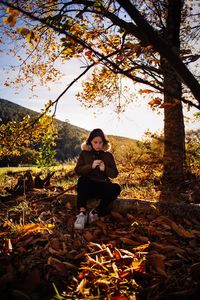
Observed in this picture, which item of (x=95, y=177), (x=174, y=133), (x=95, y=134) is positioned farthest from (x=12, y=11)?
(x=174, y=133)

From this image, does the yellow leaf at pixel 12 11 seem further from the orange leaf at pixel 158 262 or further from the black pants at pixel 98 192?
the black pants at pixel 98 192

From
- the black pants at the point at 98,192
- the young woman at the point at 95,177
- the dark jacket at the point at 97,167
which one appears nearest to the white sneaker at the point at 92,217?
the young woman at the point at 95,177

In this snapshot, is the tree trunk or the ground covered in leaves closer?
the ground covered in leaves

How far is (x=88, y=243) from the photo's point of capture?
2.69m

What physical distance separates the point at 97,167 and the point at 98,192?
0.41 m

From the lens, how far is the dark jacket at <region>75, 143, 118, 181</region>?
390 centimetres

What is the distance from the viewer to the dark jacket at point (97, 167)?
12.8ft

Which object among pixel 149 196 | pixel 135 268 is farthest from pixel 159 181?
pixel 135 268

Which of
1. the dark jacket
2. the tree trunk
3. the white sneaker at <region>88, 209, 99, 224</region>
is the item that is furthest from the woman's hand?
the tree trunk

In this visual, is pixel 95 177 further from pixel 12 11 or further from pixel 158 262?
pixel 12 11

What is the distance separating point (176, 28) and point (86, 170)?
443 centimetres

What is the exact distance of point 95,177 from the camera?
13.1 feet

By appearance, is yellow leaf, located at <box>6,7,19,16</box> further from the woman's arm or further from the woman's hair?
the woman's arm

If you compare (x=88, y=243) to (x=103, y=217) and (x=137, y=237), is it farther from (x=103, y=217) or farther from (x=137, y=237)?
(x=103, y=217)
